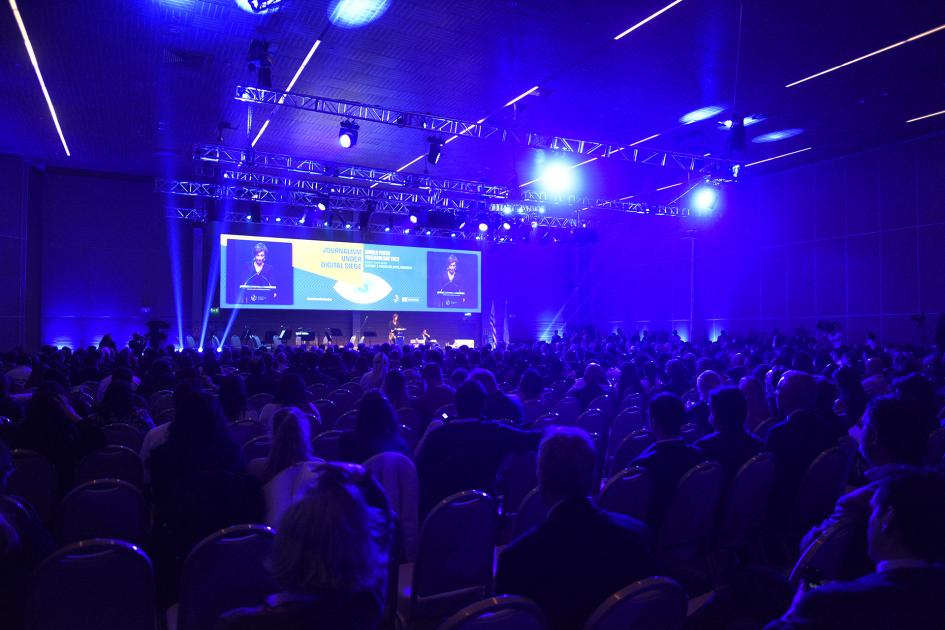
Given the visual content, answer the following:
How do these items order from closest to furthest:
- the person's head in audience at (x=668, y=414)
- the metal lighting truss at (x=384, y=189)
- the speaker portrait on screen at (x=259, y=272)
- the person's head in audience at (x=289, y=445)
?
the person's head in audience at (x=289, y=445)
the person's head in audience at (x=668, y=414)
the metal lighting truss at (x=384, y=189)
the speaker portrait on screen at (x=259, y=272)

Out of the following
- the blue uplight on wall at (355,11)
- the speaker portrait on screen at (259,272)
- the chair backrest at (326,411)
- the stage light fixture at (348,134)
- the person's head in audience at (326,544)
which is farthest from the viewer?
the speaker portrait on screen at (259,272)

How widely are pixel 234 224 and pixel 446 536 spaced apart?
20.0m

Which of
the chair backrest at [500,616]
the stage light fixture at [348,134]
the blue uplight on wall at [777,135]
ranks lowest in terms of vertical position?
the chair backrest at [500,616]

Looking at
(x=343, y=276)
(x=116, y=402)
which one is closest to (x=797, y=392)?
(x=116, y=402)

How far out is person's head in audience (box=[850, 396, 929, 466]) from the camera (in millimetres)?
2480

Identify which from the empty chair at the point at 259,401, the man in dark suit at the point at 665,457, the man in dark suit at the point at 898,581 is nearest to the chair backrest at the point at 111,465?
the empty chair at the point at 259,401

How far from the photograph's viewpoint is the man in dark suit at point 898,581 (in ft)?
4.79

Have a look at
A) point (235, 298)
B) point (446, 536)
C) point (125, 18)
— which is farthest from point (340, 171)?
point (446, 536)

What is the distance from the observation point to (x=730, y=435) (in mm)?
4039

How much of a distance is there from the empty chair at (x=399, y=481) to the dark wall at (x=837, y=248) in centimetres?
1587

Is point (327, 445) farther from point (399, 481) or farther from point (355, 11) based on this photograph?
point (355, 11)

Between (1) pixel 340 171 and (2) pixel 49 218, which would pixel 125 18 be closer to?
(1) pixel 340 171

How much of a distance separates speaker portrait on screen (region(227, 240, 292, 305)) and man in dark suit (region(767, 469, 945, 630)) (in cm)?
1969

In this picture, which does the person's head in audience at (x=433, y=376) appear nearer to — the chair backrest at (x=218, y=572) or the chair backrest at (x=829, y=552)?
the chair backrest at (x=218, y=572)
